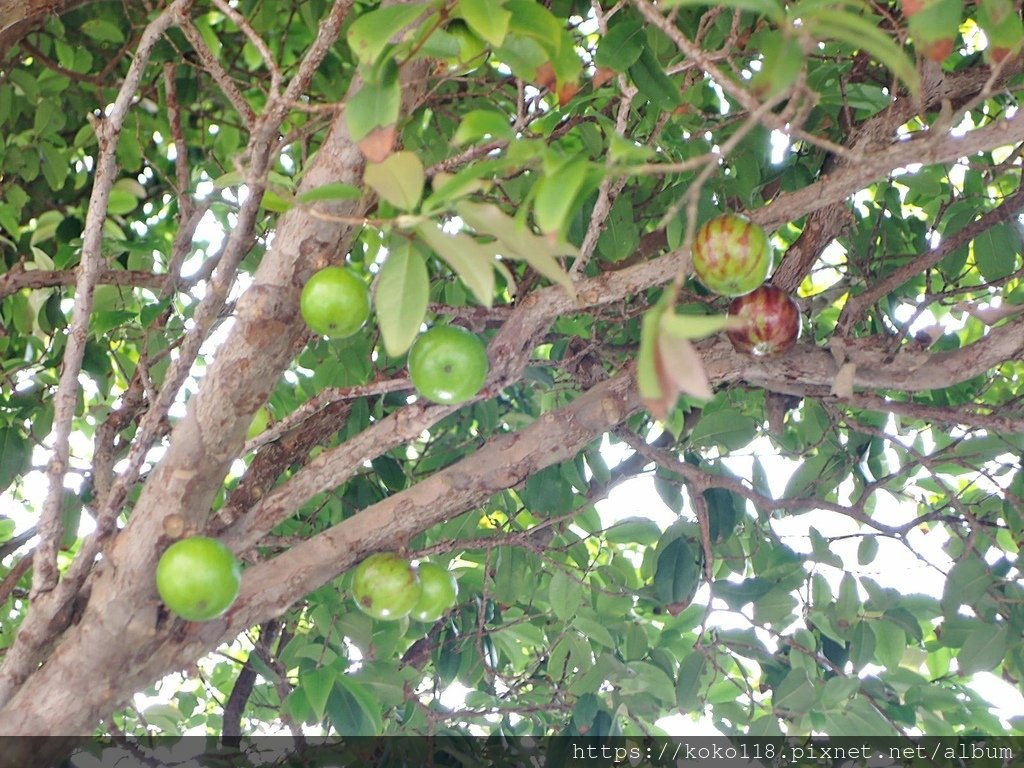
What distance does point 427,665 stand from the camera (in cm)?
307

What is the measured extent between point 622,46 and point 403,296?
2.28 ft

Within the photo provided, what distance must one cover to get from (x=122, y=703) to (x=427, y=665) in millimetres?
1456

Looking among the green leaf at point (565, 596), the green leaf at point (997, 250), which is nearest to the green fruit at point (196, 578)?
the green leaf at point (565, 596)

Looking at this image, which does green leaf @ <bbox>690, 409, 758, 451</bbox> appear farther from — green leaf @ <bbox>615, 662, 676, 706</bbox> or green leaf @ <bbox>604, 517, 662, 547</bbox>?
green leaf @ <bbox>615, 662, 676, 706</bbox>

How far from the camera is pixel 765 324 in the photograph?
183cm

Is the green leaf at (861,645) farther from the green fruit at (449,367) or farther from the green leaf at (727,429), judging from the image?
the green fruit at (449,367)

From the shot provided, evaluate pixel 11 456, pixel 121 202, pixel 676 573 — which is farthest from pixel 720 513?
pixel 121 202

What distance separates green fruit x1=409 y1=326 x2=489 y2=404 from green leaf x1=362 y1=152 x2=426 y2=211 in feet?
1.30

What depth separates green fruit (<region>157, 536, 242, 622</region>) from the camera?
1.57 meters

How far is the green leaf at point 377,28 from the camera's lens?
133 cm

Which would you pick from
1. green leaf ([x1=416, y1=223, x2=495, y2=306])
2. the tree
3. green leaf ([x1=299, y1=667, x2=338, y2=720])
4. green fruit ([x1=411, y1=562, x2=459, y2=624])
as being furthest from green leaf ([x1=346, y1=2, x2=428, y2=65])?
green leaf ([x1=299, y1=667, x2=338, y2=720])

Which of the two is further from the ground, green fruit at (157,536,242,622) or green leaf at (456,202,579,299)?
green leaf at (456,202,579,299)

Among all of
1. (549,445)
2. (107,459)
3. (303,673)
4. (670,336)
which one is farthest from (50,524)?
(670,336)

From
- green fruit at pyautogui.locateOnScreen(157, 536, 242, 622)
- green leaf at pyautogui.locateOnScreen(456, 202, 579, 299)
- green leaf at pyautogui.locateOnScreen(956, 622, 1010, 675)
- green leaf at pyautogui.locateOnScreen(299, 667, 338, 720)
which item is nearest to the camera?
green leaf at pyautogui.locateOnScreen(456, 202, 579, 299)
